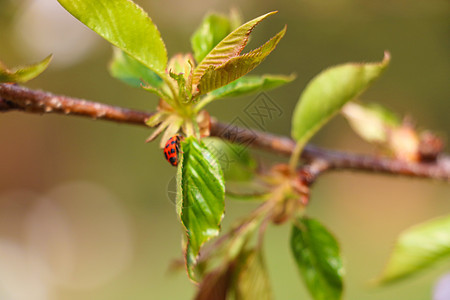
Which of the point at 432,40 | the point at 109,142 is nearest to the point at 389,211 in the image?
the point at 432,40

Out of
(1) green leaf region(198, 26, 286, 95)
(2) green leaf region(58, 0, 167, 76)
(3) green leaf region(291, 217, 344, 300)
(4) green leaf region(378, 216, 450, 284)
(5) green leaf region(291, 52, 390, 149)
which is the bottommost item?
(4) green leaf region(378, 216, 450, 284)

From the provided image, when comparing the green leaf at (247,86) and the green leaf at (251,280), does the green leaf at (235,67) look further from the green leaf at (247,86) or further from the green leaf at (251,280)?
the green leaf at (251,280)

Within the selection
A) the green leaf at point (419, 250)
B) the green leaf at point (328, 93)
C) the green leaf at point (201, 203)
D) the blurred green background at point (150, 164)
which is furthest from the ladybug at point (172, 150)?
the blurred green background at point (150, 164)

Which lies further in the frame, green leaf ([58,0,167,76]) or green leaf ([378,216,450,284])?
green leaf ([378,216,450,284])

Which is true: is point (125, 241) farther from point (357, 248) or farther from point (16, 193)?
point (357, 248)

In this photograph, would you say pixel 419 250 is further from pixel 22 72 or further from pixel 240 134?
pixel 22 72

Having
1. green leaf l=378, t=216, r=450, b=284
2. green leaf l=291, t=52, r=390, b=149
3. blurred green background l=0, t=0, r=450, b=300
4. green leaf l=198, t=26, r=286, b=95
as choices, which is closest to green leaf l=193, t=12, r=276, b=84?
green leaf l=198, t=26, r=286, b=95

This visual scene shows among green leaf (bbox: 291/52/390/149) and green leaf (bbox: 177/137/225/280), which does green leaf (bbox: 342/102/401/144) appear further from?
green leaf (bbox: 177/137/225/280)
